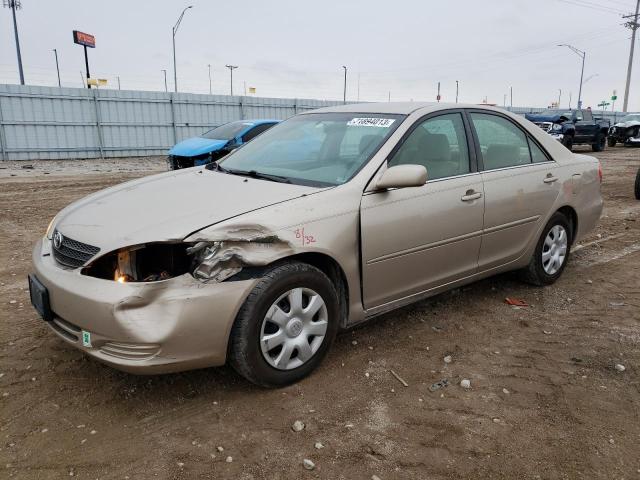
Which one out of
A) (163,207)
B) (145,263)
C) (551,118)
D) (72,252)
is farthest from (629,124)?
(72,252)

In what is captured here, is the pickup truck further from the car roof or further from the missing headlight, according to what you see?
the missing headlight

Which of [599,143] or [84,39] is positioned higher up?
[84,39]

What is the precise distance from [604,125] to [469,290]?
21.4 meters

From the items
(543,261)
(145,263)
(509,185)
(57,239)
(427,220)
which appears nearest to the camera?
(145,263)

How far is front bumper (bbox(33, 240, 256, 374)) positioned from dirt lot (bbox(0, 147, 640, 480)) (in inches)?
14.5

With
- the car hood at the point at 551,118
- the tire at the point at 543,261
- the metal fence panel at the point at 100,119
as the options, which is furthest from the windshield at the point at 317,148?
the car hood at the point at 551,118

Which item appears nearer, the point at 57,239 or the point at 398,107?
the point at 57,239

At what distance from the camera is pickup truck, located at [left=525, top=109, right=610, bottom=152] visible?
20875 millimetres

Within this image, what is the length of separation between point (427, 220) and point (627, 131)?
24.3m

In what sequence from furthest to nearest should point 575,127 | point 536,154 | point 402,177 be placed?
point 575,127 → point 536,154 → point 402,177

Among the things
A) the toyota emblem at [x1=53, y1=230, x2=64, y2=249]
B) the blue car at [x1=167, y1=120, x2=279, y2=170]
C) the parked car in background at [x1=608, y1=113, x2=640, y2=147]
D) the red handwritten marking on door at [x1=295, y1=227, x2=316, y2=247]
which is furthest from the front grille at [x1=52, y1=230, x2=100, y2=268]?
the parked car in background at [x1=608, y1=113, x2=640, y2=147]

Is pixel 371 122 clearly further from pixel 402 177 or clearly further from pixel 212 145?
pixel 212 145

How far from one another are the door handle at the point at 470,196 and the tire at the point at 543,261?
104cm

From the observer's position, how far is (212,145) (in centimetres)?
1106
